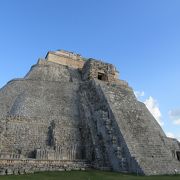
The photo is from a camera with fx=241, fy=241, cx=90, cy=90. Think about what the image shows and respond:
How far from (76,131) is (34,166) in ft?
16.7

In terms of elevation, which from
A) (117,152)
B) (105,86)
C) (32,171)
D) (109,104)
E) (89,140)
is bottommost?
(32,171)

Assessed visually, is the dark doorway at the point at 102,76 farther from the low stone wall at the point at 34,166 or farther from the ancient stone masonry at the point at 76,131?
the low stone wall at the point at 34,166

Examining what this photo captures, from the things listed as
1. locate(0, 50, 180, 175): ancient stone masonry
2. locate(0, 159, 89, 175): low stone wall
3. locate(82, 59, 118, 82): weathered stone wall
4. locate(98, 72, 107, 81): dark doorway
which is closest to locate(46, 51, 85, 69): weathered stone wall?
locate(82, 59, 118, 82): weathered stone wall

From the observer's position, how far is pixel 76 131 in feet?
56.3

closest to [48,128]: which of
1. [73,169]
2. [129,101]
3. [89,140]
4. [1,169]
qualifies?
[89,140]

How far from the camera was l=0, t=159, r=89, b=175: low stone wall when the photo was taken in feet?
37.5

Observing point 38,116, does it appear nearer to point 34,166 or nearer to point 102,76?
point 34,166

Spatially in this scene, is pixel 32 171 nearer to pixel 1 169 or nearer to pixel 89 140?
pixel 1 169

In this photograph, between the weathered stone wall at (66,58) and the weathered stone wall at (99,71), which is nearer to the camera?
the weathered stone wall at (99,71)

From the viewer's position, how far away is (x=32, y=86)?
21.6m

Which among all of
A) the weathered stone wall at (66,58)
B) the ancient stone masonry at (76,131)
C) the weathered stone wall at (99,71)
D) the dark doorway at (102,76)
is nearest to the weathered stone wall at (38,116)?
the ancient stone masonry at (76,131)

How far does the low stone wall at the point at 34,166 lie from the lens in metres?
11.4

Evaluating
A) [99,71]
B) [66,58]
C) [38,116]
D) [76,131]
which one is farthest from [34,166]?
[66,58]

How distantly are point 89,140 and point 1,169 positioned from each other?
6.48 metres
